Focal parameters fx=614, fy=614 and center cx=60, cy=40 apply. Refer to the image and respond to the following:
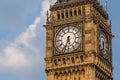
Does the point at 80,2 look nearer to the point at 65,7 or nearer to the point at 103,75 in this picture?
the point at 65,7

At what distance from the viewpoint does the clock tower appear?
74.2 m

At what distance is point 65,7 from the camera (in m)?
77.8

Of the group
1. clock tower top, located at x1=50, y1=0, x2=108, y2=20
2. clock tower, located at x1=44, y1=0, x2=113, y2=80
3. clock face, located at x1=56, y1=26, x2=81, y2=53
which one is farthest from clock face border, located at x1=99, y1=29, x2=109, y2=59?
clock face, located at x1=56, y1=26, x2=81, y2=53

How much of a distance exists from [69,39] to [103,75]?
616 cm

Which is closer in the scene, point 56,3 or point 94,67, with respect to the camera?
point 94,67

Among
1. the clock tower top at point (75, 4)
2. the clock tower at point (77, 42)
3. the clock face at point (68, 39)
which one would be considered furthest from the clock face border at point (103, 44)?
the clock face at point (68, 39)

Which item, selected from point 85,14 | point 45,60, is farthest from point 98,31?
point 45,60

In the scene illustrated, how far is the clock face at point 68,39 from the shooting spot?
75.4m

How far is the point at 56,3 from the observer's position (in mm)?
79125

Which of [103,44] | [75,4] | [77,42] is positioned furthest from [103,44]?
[75,4]

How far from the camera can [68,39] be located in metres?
76.1

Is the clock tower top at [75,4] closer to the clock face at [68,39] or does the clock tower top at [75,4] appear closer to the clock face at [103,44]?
the clock face at [68,39]

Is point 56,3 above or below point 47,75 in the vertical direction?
above

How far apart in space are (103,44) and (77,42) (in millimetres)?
3998
